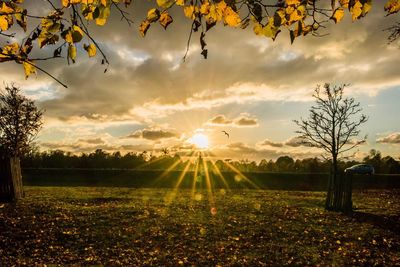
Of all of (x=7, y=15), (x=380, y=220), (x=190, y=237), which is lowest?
(x=190, y=237)

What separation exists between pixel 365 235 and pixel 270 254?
4413mm

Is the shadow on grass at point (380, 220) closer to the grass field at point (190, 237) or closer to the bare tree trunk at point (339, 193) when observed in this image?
the grass field at point (190, 237)

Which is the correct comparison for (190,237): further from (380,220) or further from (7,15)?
(7,15)

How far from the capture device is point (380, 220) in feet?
52.3

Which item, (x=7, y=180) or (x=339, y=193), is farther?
(x=7, y=180)

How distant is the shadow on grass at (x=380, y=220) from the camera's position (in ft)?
47.1

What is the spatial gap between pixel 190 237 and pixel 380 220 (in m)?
8.55

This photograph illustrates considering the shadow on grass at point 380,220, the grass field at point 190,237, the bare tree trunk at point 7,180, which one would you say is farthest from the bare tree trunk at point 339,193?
the bare tree trunk at point 7,180

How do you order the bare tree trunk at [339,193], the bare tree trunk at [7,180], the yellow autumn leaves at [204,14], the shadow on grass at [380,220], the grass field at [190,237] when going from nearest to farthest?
the yellow autumn leaves at [204,14]
the grass field at [190,237]
the shadow on grass at [380,220]
the bare tree trunk at [339,193]
the bare tree trunk at [7,180]

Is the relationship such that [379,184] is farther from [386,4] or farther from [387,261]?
[386,4]

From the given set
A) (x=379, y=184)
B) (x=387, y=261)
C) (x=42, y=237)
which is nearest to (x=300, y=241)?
(x=387, y=261)

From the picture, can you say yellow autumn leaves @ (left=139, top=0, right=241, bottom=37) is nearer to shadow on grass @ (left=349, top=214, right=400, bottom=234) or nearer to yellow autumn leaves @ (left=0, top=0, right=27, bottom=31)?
yellow autumn leaves @ (left=0, top=0, right=27, bottom=31)

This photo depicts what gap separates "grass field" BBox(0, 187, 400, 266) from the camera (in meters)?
10.2

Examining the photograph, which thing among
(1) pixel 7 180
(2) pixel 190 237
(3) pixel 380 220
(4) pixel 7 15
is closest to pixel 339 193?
(3) pixel 380 220
